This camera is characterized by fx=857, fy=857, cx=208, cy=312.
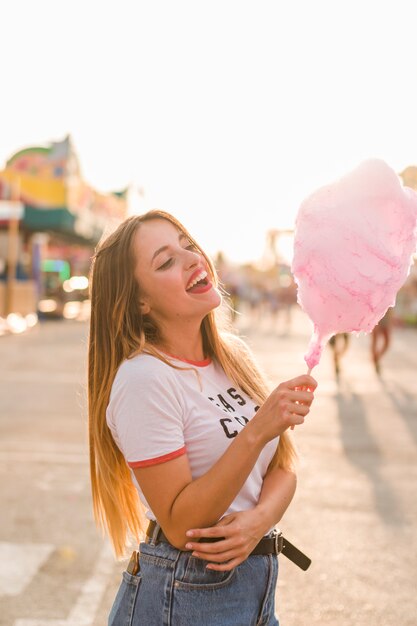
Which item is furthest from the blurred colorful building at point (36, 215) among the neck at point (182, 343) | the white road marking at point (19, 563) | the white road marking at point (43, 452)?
the neck at point (182, 343)

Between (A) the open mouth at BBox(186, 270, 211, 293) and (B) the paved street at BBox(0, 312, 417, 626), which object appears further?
(B) the paved street at BBox(0, 312, 417, 626)

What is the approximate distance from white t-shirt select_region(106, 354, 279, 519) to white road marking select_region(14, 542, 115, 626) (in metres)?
1.83

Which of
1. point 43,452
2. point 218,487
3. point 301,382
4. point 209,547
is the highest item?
point 301,382

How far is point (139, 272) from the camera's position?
2283 mm

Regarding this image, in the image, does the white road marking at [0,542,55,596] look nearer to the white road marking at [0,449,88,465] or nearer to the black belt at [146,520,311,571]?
the white road marking at [0,449,88,465]

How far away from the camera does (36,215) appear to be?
30.2m

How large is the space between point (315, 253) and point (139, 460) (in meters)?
0.78

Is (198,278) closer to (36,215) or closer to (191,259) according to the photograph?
(191,259)

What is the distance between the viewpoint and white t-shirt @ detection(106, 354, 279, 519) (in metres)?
2.05

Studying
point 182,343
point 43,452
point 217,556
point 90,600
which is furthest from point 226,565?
point 43,452

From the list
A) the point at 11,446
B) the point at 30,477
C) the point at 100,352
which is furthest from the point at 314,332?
the point at 11,446

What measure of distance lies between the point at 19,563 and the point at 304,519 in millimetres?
1805

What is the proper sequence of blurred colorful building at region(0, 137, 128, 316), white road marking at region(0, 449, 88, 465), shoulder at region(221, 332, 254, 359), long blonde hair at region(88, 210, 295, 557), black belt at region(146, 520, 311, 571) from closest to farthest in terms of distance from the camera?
black belt at region(146, 520, 311, 571) < long blonde hair at region(88, 210, 295, 557) < shoulder at region(221, 332, 254, 359) < white road marking at region(0, 449, 88, 465) < blurred colorful building at region(0, 137, 128, 316)

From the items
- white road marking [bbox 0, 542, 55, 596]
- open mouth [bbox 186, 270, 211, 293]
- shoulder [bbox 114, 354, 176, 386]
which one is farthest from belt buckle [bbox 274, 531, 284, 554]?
white road marking [bbox 0, 542, 55, 596]
